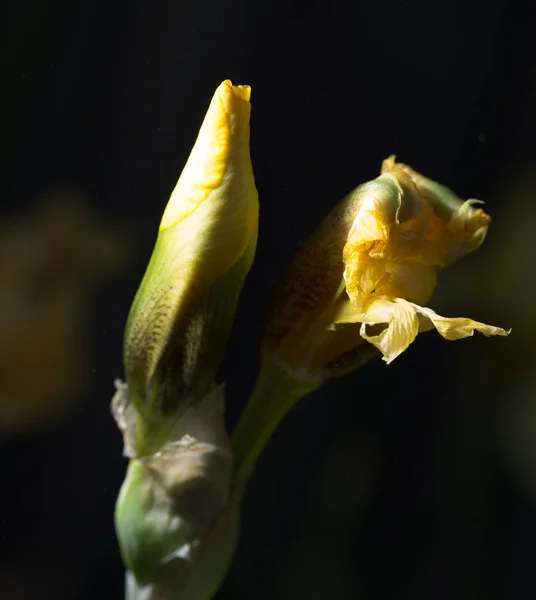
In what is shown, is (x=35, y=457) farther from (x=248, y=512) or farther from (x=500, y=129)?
(x=500, y=129)

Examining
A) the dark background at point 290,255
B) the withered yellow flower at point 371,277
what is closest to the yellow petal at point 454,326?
the withered yellow flower at point 371,277

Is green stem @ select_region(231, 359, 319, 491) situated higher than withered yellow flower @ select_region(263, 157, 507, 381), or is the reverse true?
withered yellow flower @ select_region(263, 157, 507, 381)

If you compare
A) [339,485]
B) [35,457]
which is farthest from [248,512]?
[35,457]

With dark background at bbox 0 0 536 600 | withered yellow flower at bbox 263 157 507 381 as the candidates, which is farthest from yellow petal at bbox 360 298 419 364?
dark background at bbox 0 0 536 600

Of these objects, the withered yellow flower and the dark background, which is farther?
the dark background

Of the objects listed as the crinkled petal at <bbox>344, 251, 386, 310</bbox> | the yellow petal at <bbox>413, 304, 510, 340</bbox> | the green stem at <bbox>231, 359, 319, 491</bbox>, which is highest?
the crinkled petal at <bbox>344, 251, 386, 310</bbox>

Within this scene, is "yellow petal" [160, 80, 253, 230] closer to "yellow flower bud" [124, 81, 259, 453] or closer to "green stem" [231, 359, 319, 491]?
"yellow flower bud" [124, 81, 259, 453]

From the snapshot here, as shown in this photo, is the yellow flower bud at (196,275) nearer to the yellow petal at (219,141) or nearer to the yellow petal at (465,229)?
the yellow petal at (219,141)
